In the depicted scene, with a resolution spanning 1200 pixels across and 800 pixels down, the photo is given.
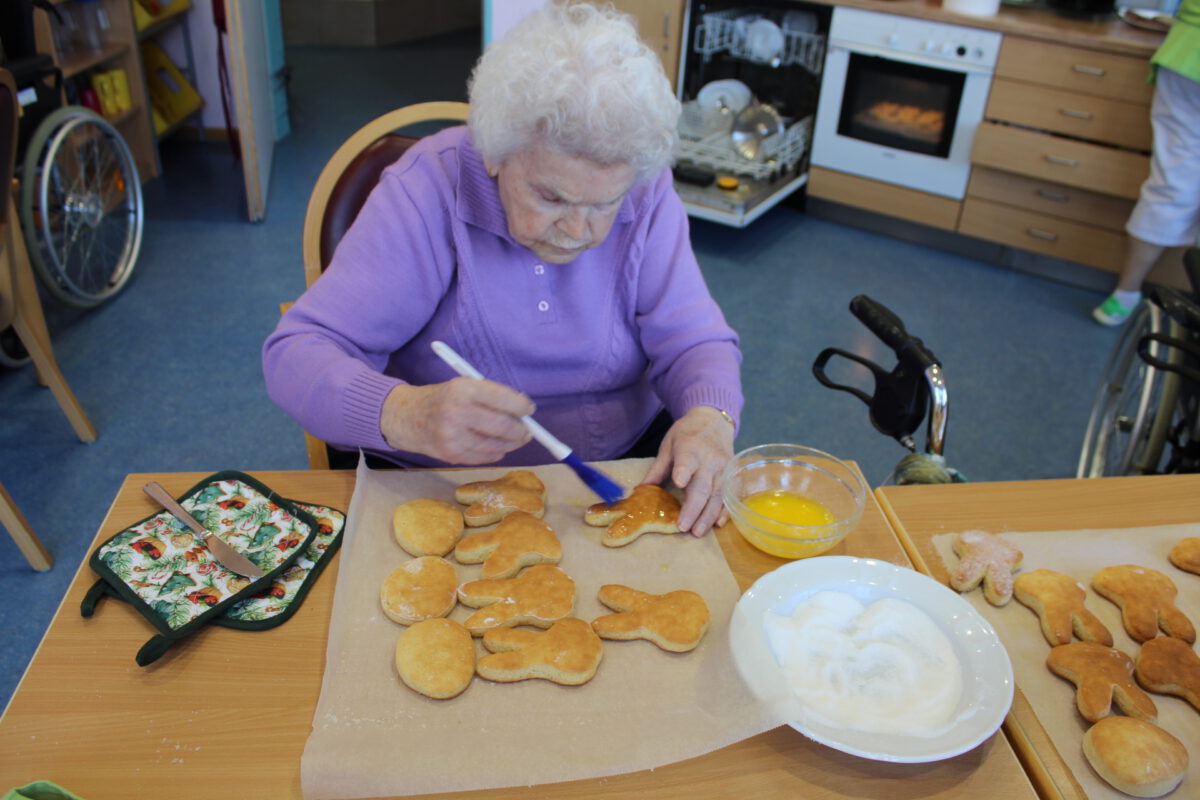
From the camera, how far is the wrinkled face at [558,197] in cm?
114

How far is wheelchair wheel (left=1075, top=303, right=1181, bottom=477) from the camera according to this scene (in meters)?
1.76

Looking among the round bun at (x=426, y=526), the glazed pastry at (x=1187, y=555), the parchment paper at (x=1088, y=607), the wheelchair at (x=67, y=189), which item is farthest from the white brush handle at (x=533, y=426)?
the wheelchair at (x=67, y=189)

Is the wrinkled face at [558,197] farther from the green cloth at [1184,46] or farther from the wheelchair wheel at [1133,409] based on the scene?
the green cloth at [1184,46]

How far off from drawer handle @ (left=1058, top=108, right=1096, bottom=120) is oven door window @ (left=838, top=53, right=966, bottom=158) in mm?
376

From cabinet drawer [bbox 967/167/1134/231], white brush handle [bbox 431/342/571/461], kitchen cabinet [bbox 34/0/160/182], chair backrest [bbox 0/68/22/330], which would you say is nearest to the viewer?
white brush handle [bbox 431/342/571/461]

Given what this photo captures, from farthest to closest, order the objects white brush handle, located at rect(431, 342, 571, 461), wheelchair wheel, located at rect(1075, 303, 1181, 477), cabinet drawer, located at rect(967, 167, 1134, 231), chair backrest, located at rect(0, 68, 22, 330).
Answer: cabinet drawer, located at rect(967, 167, 1134, 231) < chair backrest, located at rect(0, 68, 22, 330) < wheelchair wheel, located at rect(1075, 303, 1181, 477) < white brush handle, located at rect(431, 342, 571, 461)

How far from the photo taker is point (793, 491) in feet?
3.95

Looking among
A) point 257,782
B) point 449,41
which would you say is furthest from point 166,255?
point 449,41

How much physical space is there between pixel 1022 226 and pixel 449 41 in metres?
4.91

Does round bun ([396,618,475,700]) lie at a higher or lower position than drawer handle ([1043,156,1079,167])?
higher

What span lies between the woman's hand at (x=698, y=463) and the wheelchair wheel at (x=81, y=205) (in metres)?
2.27

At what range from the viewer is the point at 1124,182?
3.27m

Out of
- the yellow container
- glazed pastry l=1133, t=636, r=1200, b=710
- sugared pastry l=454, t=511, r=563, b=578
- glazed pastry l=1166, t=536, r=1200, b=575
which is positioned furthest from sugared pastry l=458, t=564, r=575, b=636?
the yellow container

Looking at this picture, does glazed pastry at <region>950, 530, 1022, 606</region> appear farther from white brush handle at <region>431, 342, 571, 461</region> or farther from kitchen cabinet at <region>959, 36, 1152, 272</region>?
kitchen cabinet at <region>959, 36, 1152, 272</region>
